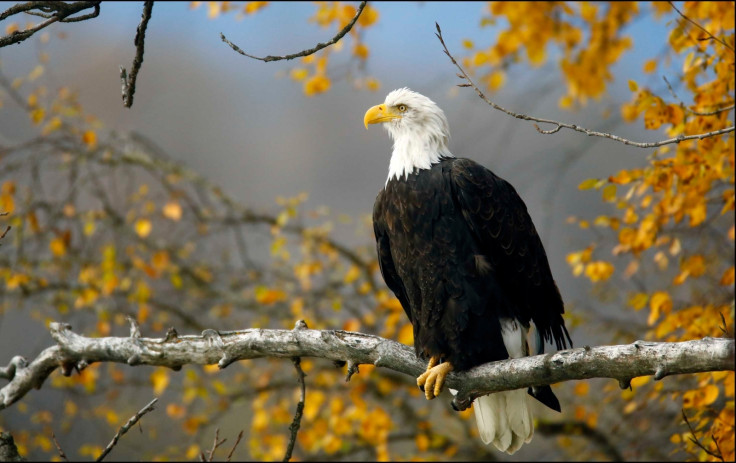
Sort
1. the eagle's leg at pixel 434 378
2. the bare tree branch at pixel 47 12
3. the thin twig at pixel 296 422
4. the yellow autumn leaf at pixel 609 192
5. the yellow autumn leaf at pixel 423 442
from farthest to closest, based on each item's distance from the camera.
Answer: the yellow autumn leaf at pixel 423 442 → the yellow autumn leaf at pixel 609 192 → the eagle's leg at pixel 434 378 → the thin twig at pixel 296 422 → the bare tree branch at pixel 47 12

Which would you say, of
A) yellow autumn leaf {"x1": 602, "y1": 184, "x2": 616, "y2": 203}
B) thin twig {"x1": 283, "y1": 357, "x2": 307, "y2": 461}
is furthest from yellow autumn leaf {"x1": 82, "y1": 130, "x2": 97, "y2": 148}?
yellow autumn leaf {"x1": 602, "y1": 184, "x2": 616, "y2": 203}

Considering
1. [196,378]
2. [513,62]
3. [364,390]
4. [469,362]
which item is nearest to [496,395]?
[469,362]

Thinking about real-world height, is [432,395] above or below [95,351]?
below

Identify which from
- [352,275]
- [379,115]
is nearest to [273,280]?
[352,275]

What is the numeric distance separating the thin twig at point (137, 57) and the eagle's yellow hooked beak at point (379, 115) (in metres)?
1.35

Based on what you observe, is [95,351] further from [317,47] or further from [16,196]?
[16,196]

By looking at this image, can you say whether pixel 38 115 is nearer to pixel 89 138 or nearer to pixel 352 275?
pixel 89 138

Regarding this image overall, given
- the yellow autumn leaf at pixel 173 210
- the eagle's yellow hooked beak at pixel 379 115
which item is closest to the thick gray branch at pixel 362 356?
the eagle's yellow hooked beak at pixel 379 115

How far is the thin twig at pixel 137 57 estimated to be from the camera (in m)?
2.13

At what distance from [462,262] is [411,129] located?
0.68m

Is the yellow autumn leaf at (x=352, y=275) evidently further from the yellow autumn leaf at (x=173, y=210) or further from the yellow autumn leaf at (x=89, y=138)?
the yellow autumn leaf at (x=89, y=138)

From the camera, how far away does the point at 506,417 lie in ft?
10.9

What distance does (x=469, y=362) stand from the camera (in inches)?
116

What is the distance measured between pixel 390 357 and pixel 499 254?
641mm
